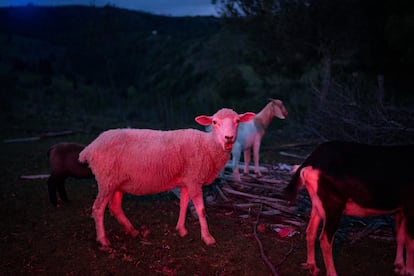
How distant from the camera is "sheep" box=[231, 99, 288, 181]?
988 cm

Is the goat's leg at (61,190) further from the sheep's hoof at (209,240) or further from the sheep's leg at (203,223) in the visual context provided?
the sheep's hoof at (209,240)

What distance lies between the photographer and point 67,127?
19.9 meters

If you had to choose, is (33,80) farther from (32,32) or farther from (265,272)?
(265,272)

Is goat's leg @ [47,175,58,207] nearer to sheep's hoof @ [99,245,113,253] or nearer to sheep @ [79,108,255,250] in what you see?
sheep @ [79,108,255,250]

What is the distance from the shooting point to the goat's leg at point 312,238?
18.2 ft

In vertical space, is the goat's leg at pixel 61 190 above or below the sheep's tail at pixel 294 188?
below

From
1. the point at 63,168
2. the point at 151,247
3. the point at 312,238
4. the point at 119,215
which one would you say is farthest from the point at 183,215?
the point at 63,168

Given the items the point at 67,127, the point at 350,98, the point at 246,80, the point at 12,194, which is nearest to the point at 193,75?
the point at 246,80

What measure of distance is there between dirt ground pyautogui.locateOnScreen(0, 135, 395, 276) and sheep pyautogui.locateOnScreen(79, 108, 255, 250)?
1.00 ft

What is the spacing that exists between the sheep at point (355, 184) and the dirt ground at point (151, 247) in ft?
2.90

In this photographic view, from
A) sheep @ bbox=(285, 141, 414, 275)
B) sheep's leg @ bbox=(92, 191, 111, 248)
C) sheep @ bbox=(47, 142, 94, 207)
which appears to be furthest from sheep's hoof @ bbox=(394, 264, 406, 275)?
sheep @ bbox=(47, 142, 94, 207)

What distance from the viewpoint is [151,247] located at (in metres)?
6.47

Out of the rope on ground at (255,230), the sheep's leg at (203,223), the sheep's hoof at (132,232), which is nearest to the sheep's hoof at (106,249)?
the sheep's hoof at (132,232)

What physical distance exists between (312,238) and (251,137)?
508cm
